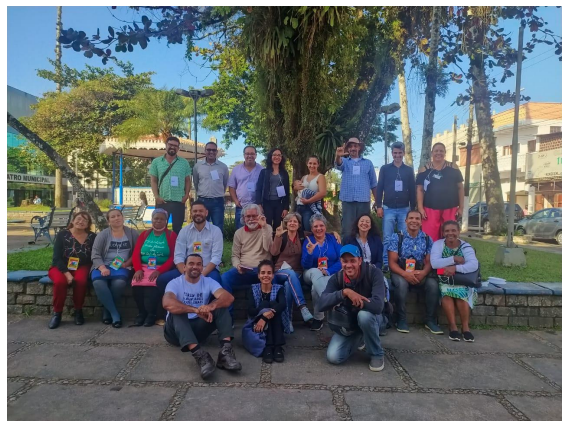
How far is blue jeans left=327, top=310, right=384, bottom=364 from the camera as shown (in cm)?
343

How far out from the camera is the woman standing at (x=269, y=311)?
362 centimetres

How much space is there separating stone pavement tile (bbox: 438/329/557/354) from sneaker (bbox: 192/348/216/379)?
2.37 meters

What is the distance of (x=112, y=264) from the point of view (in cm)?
454

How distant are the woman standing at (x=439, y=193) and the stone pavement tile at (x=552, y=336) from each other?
158cm

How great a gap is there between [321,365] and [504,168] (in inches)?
1353

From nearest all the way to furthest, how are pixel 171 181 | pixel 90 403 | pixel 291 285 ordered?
pixel 90 403, pixel 291 285, pixel 171 181

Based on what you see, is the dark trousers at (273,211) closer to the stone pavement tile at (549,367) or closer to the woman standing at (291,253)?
the woman standing at (291,253)

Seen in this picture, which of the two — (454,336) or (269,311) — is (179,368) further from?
(454,336)

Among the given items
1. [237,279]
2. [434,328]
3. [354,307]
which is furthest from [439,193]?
[237,279]

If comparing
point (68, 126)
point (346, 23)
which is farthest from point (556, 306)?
point (68, 126)

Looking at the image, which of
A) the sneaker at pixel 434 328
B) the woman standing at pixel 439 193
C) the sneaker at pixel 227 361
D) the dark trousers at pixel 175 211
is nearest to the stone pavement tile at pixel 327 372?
the sneaker at pixel 227 361

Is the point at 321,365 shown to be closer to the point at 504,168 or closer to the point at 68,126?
the point at 68,126

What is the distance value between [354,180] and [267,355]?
109 inches

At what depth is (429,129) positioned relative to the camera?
898 cm
